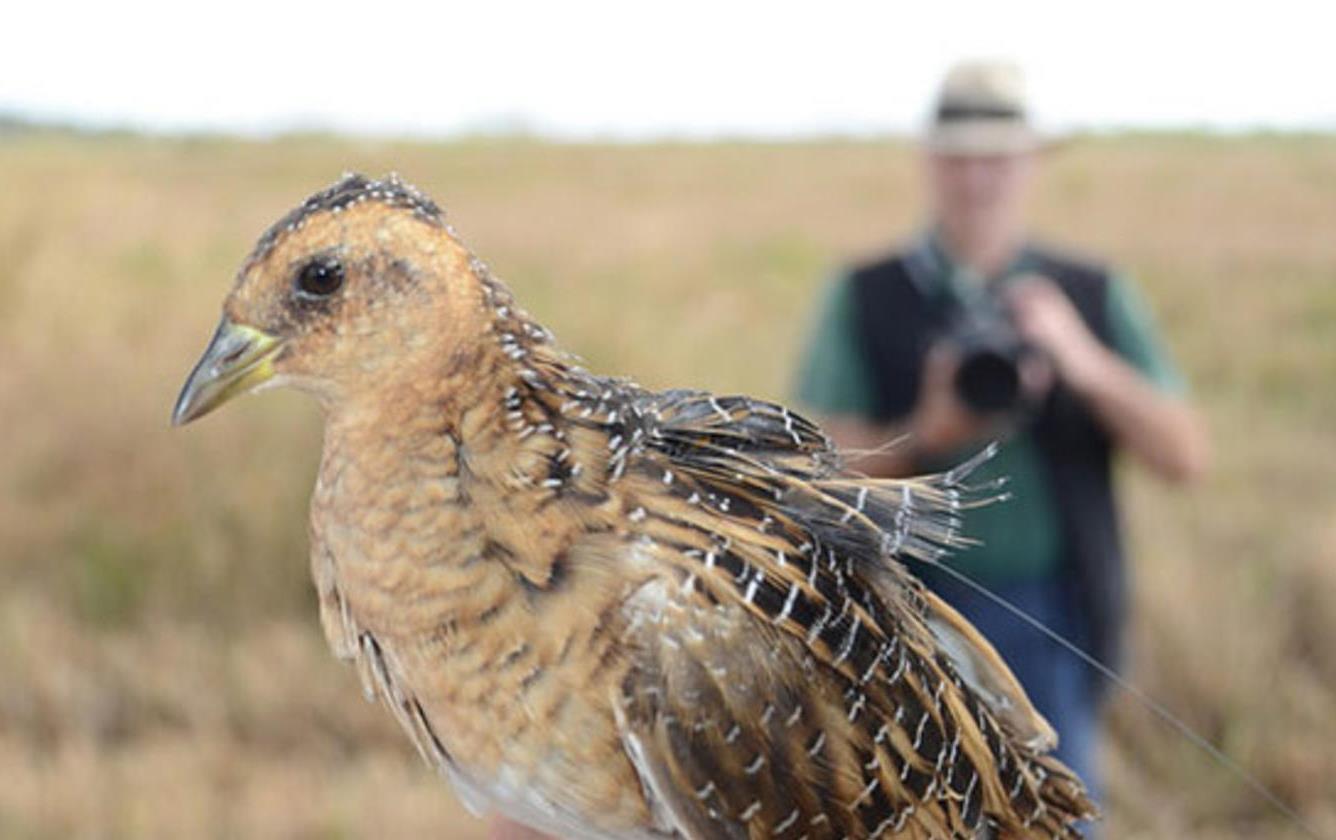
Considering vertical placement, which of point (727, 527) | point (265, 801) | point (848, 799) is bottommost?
point (265, 801)

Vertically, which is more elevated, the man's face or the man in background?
the man's face

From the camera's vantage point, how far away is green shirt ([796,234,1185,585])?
388cm

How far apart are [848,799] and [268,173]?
2260 centimetres

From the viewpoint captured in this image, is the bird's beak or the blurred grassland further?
the blurred grassland

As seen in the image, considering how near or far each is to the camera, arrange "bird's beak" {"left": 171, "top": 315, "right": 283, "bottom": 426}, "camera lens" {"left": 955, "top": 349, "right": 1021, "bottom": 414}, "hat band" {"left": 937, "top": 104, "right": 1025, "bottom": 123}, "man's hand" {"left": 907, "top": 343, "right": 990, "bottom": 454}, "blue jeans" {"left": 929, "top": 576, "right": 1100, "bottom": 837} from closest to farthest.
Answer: "bird's beak" {"left": 171, "top": 315, "right": 283, "bottom": 426} → "camera lens" {"left": 955, "top": 349, "right": 1021, "bottom": 414} → "man's hand" {"left": 907, "top": 343, "right": 990, "bottom": 454} → "blue jeans" {"left": 929, "top": 576, "right": 1100, "bottom": 837} → "hat band" {"left": 937, "top": 104, "right": 1025, "bottom": 123}

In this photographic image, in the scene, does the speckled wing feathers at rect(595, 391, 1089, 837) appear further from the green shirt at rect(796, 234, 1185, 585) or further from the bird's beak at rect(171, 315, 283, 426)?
the green shirt at rect(796, 234, 1185, 585)

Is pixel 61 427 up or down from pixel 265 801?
up

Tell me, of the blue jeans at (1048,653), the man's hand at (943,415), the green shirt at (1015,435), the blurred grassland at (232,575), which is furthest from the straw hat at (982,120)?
the blurred grassland at (232,575)

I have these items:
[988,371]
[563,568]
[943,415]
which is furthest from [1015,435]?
[563,568]

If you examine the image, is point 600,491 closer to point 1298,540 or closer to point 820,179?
point 1298,540

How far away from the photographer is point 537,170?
82.8ft

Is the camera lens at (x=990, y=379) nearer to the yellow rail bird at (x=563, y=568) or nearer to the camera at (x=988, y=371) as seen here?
the camera at (x=988, y=371)

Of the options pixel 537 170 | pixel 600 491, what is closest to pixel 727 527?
pixel 600 491

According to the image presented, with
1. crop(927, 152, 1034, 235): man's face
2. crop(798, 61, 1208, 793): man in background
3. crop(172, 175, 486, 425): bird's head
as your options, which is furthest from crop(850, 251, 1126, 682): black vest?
crop(172, 175, 486, 425): bird's head
